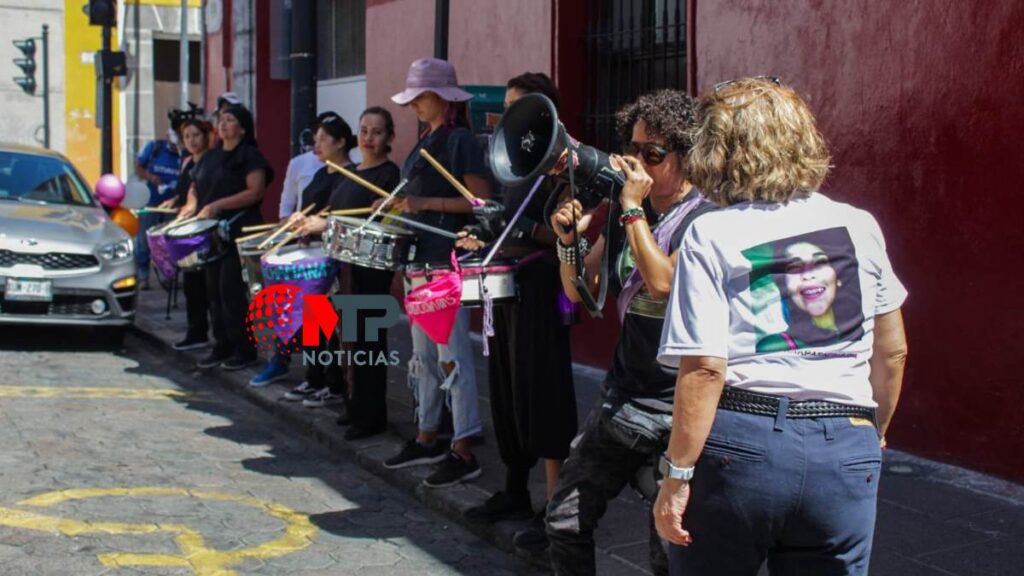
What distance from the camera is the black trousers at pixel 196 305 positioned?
33.3 ft

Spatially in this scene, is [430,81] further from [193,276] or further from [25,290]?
[25,290]

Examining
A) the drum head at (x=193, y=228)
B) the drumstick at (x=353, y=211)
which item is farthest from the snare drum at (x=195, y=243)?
the drumstick at (x=353, y=211)


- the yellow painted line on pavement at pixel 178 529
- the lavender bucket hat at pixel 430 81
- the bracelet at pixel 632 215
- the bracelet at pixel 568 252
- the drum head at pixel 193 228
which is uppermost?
the lavender bucket hat at pixel 430 81

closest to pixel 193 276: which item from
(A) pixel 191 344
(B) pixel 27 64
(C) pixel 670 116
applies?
(A) pixel 191 344


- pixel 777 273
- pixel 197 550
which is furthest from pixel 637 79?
pixel 777 273

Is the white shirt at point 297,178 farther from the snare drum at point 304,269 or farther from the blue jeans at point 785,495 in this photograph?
the blue jeans at point 785,495

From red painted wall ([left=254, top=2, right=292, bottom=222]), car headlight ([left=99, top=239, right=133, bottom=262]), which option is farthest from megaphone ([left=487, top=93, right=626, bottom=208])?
red painted wall ([left=254, top=2, right=292, bottom=222])

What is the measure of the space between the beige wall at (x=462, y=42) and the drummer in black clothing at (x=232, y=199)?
211cm

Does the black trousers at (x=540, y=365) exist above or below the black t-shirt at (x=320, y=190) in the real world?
below

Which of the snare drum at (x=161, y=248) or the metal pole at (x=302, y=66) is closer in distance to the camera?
the metal pole at (x=302, y=66)

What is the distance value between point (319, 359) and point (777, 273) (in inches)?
215

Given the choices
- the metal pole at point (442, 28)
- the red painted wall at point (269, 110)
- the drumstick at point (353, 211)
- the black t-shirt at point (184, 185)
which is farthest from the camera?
the red painted wall at point (269, 110)

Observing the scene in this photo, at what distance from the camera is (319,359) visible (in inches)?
311

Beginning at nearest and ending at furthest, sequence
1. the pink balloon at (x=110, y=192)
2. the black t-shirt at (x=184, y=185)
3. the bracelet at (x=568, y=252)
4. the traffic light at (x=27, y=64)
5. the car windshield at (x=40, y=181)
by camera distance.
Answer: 1. the bracelet at (x=568, y=252)
2. the black t-shirt at (x=184, y=185)
3. the car windshield at (x=40, y=181)
4. the pink balloon at (x=110, y=192)
5. the traffic light at (x=27, y=64)
